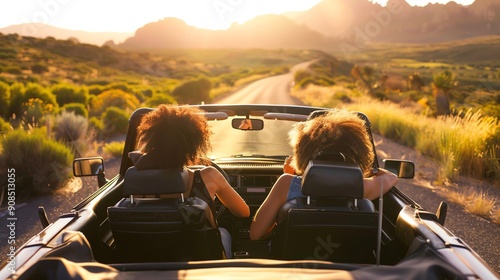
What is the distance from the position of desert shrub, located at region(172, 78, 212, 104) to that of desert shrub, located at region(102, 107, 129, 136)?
799 inches

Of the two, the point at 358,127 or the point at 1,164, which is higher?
the point at 358,127

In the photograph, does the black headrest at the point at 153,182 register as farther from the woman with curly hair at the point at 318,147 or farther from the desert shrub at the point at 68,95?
the desert shrub at the point at 68,95

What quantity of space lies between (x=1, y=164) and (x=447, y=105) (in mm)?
24798

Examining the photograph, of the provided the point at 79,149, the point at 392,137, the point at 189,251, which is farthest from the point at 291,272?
the point at 392,137

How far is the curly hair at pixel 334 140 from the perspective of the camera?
324cm

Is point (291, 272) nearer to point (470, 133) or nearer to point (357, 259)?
point (357, 259)

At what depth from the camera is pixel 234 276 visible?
7.38 feet

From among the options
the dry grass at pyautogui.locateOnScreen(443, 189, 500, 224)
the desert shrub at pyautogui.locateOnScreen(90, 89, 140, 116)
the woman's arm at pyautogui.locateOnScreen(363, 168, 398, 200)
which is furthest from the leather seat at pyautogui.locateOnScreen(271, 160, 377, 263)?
the desert shrub at pyautogui.locateOnScreen(90, 89, 140, 116)

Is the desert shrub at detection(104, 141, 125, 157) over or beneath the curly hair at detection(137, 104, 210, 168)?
beneath

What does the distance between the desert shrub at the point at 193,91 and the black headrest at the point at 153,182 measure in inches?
1594

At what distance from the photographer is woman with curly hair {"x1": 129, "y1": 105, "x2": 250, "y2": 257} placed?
3.32m

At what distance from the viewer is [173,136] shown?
11.2 ft

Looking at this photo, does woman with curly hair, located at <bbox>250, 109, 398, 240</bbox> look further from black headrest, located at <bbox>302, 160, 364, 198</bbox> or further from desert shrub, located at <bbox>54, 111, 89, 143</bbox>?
desert shrub, located at <bbox>54, 111, 89, 143</bbox>

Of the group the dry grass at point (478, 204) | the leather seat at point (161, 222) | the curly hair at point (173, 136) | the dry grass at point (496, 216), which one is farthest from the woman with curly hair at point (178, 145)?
the dry grass at point (478, 204)
